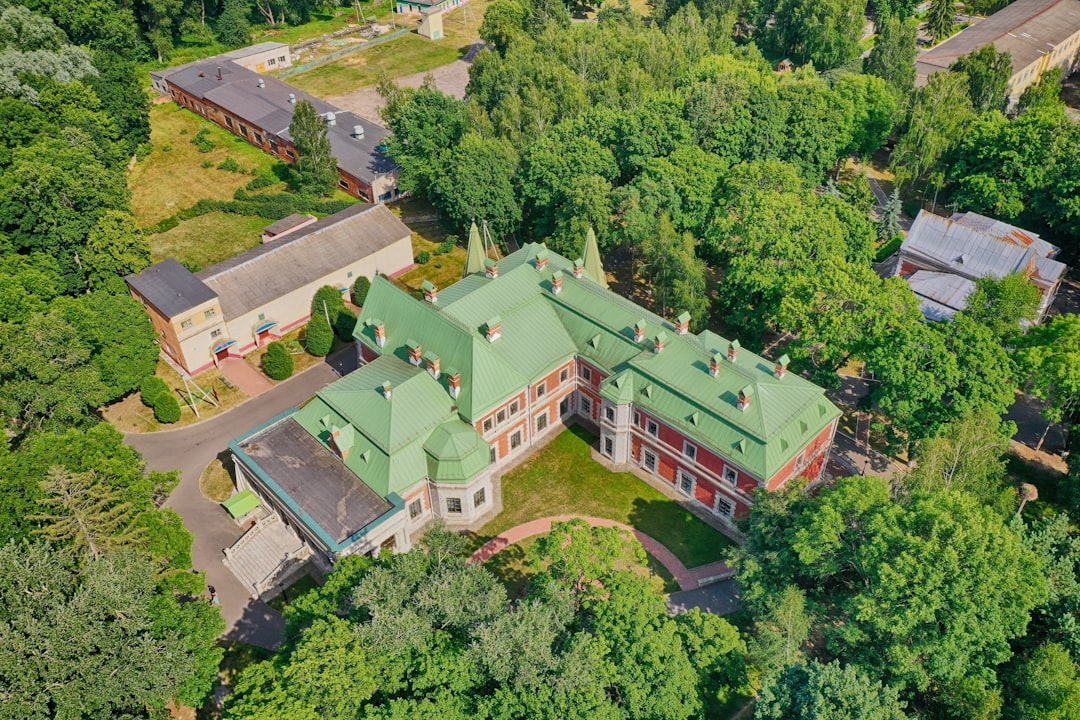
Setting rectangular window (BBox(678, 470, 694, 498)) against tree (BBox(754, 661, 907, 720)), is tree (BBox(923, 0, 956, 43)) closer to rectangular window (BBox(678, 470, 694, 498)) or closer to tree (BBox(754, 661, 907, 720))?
rectangular window (BBox(678, 470, 694, 498))

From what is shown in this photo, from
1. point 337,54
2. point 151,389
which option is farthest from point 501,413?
point 337,54

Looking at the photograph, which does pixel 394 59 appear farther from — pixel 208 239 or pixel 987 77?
pixel 987 77

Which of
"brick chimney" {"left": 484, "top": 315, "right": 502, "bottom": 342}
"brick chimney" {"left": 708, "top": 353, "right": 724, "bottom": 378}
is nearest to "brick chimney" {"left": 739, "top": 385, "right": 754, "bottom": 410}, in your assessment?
"brick chimney" {"left": 708, "top": 353, "right": 724, "bottom": 378}

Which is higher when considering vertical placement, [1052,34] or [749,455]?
[1052,34]

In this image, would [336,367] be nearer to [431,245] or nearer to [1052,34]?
[431,245]

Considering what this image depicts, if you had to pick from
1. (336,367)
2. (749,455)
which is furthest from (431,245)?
(749,455)

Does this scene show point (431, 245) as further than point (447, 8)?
No

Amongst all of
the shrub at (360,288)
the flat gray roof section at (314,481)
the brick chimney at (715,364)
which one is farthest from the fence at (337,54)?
the brick chimney at (715,364)
